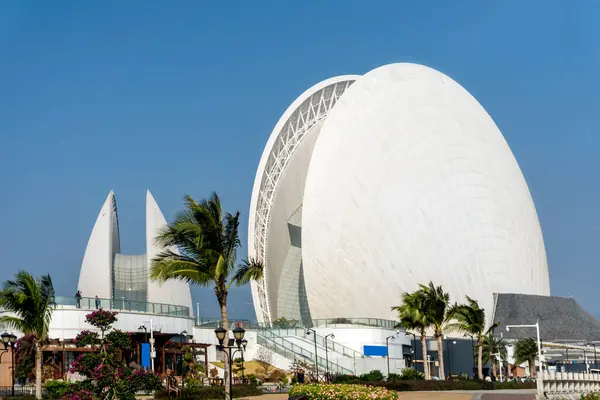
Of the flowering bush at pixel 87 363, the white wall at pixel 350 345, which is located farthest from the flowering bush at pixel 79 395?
the white wall at pixel 350 345

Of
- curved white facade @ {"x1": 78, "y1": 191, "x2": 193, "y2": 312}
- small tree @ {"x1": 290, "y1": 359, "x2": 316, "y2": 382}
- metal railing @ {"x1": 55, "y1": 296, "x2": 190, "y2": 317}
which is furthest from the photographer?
curved white facade @ {"x1": 78, "y1": 191, "x2": 193, "y2": 312}

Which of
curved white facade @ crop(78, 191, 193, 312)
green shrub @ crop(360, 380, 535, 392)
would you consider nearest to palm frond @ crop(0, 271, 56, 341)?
green shrub @ crop(360, 380, 535, 392)

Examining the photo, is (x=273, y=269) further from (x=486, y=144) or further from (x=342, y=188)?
(x=486, y=144)

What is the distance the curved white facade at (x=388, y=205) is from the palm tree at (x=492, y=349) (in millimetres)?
5254

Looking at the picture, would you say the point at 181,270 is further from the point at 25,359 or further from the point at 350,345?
the point at 350,345

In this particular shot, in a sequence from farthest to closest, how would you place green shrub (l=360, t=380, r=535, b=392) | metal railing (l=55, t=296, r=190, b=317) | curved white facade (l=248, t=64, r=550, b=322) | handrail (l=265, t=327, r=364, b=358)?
curved white facade (l=248, t=64, r=550, b=322) → handrail (l=265, t=327, r=364, b=358) → metal railing (l=55, t=296, r=190, b=317) → green shrub (l=360, t=380, r=535, b=392)

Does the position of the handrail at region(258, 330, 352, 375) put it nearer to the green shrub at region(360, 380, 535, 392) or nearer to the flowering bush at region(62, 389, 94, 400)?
the green shrub at region(360, 380, 535, 392)

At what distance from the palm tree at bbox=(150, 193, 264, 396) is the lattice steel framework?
39.7 m

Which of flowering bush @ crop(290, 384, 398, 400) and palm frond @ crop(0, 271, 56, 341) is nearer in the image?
flowering bush @ crop(290, 384, 398, 400)

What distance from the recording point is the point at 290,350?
54.1 m

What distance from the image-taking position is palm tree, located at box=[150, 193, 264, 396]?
30781mm

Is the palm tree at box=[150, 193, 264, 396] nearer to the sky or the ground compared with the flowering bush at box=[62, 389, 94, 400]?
nearer to the sky

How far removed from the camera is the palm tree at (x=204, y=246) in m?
30.8

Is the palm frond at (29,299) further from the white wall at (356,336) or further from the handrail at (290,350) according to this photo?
the white wall at (356,336)
